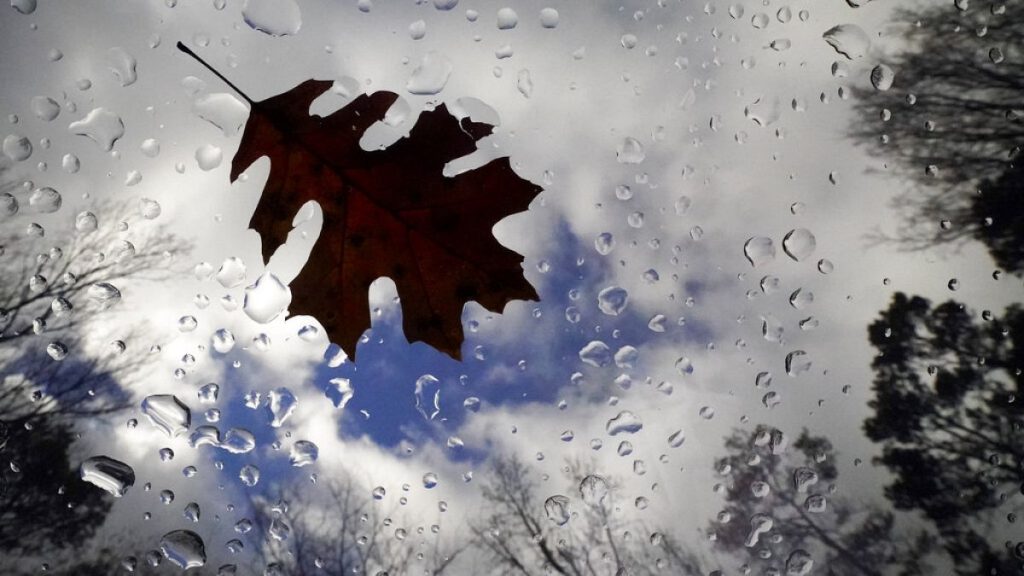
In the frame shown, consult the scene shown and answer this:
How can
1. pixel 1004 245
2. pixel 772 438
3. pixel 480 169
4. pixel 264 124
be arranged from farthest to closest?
pixel 772 438
pixel 1004 245
pixel 480 169
pixel 264 124

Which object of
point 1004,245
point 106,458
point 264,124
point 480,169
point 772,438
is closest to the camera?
point 264,124

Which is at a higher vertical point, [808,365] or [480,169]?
[480,169]

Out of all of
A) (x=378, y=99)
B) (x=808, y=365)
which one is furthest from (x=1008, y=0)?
(x=378, y=99)

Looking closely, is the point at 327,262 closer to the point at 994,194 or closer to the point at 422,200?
the point at 422,200

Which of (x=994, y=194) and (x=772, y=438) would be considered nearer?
(x=994, y=194)

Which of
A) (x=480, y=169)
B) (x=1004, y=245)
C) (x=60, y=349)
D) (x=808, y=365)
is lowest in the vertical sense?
(x=60, y=349)
